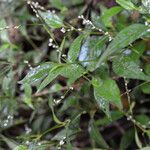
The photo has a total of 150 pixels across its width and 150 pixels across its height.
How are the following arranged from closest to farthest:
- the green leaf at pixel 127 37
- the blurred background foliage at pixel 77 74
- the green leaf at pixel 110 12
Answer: the green leaf at pixel 127 37, the blurred background foliage at pixel 77 74, the green leaf at pixel 110 12

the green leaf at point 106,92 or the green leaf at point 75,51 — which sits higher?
the green leaf at point 75,51


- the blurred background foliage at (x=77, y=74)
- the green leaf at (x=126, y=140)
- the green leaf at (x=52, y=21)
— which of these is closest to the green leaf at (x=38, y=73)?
the blurred background foliage at (x=77, y=74)

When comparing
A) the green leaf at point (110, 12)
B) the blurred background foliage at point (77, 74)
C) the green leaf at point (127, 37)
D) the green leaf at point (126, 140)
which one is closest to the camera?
the green leaf at point (127, 37)

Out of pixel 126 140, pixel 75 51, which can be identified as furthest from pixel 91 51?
pixel 126 140

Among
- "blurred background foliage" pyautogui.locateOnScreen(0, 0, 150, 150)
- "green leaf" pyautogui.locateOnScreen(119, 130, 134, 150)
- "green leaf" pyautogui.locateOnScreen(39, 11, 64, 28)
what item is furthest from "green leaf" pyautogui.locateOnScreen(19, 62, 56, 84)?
"green leaf" pyautogui.locateOnScreen(119, 130, 134, 150)

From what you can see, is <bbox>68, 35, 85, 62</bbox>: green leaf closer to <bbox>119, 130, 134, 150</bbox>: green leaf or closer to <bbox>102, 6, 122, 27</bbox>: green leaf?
<bbox>102, 6, 122, 27</bbox>: green leaf

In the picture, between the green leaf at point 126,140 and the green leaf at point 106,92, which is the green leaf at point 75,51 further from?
the green leaf at point 126,140

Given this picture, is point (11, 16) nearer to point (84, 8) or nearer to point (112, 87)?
point (84, 8)
